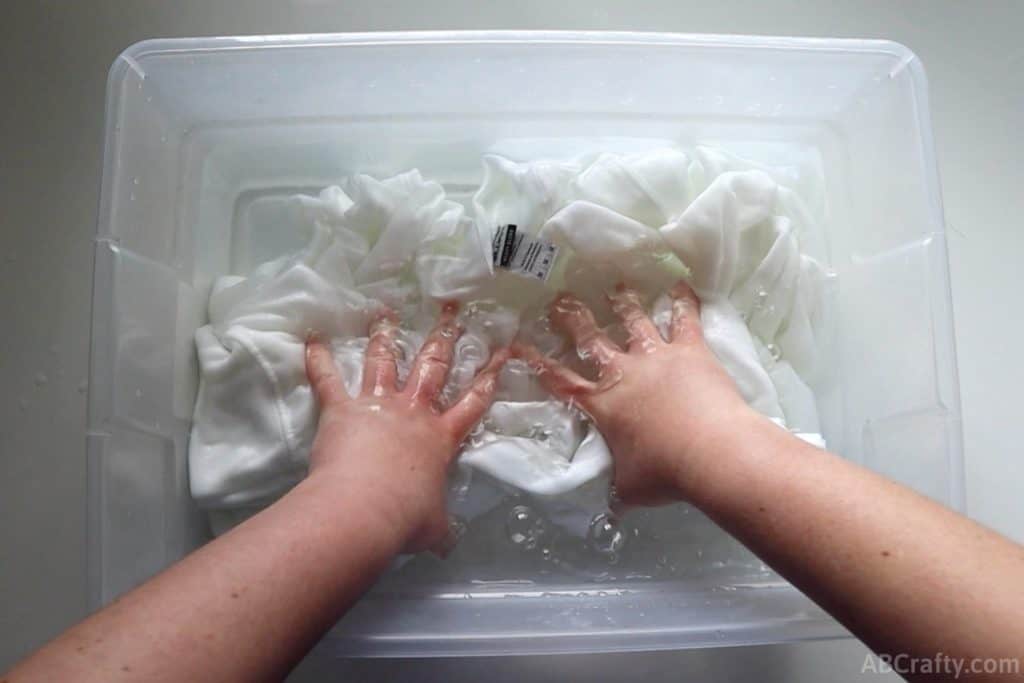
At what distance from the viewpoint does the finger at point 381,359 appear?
709 mm

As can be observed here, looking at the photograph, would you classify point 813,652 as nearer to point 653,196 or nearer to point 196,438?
point 653,196

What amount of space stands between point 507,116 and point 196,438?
43 centimetres

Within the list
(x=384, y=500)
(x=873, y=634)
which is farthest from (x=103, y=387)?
(x=873, y=634)

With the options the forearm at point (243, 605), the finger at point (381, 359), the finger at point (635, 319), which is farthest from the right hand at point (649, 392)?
the forearm at point (243, 605)

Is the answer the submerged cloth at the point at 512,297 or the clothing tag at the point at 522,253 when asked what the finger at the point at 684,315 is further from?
the clothing tag at the point at 522,253

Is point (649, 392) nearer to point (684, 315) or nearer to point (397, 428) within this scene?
point (684, 315)

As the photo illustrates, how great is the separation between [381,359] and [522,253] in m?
0.16

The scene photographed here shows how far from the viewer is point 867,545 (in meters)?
0.49

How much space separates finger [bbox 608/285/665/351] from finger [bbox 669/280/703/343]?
0.05 feet

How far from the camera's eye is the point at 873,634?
0.49 m

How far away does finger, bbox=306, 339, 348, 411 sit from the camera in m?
0.70

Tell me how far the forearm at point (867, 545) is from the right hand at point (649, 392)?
25mm

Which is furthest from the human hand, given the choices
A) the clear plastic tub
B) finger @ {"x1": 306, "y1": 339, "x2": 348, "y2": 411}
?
the clear plastic tub

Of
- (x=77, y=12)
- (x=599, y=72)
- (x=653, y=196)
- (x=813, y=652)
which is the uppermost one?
(x=77, y=12)
